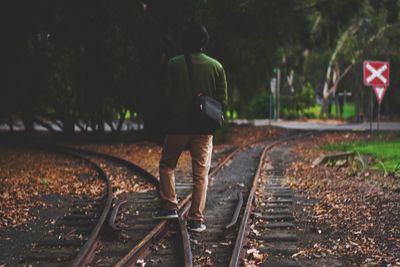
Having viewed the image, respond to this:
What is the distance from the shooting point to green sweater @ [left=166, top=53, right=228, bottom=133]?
6488 millimetres

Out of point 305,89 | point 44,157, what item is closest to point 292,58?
point 305,89

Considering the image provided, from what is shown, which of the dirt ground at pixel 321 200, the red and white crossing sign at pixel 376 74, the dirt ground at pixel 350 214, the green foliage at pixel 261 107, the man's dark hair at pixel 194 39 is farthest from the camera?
the green foliage at pixel 261 107

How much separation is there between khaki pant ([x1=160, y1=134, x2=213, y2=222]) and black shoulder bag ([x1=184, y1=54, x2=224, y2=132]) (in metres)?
0.18

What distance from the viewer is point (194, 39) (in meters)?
6.50

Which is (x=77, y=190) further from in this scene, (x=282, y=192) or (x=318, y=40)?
(x=318, y=40)

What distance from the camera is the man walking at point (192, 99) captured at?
6.50 meters

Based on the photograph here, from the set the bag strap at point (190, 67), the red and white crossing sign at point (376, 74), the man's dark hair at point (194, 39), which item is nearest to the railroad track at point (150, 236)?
the bag strap at point (190, 67)

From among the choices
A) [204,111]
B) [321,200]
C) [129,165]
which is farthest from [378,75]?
[204,111]

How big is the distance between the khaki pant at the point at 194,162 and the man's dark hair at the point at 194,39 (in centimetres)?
94

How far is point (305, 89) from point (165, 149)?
3909 centimetres

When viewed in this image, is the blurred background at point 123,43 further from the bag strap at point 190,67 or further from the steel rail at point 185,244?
the steel rail at point 185,244

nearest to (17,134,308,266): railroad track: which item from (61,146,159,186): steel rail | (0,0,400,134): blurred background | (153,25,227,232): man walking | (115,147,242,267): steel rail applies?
(115,147,242,267): steel rail

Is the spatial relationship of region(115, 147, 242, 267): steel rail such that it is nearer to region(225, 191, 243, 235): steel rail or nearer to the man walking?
the man walking

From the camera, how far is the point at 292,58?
4047cm
